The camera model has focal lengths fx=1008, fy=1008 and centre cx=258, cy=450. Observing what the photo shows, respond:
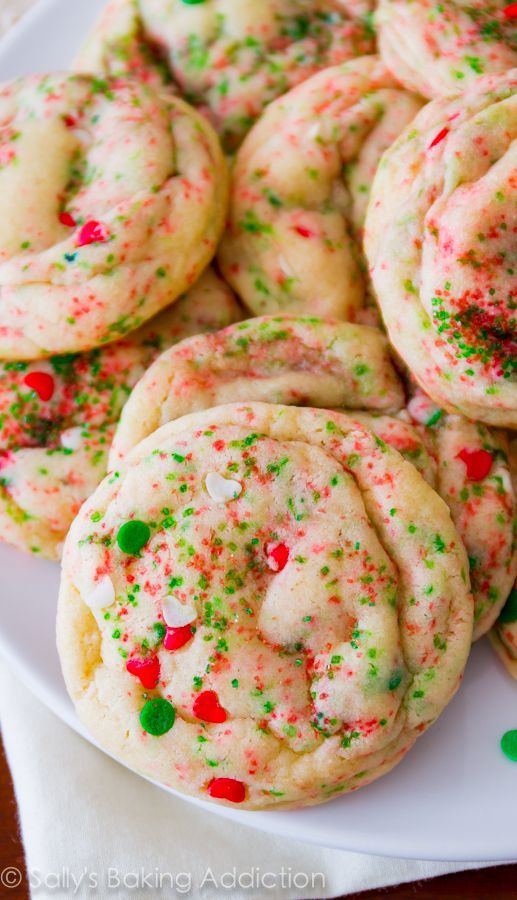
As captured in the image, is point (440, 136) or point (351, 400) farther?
point (351, 400)

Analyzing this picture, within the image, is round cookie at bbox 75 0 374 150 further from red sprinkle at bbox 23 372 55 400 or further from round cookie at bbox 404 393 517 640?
round cookie at bbox 404 393 517 640

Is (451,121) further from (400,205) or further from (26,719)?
(26,719)

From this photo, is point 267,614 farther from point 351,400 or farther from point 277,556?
point 351,400

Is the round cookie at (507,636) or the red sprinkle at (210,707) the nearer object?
the red sprinkle at (210,707)

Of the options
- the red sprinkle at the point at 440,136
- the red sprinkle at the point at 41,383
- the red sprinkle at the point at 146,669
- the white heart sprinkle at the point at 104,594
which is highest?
the red sprinkle at the point at 440,136

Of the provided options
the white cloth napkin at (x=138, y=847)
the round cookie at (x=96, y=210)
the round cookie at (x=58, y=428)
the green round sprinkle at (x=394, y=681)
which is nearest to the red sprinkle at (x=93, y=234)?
the round cookie at (x=96, y=210)

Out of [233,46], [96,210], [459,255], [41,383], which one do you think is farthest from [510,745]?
[233,46]

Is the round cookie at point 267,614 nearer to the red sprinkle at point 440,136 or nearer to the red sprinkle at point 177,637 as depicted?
the red sprinkle at point 177,637

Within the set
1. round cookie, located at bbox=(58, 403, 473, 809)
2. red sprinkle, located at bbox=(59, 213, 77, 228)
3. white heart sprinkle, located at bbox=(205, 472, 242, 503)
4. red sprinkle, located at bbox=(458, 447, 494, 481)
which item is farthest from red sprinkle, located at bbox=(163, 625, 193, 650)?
red sprinkle, located at bbox=(59, 213, 77, 228)
